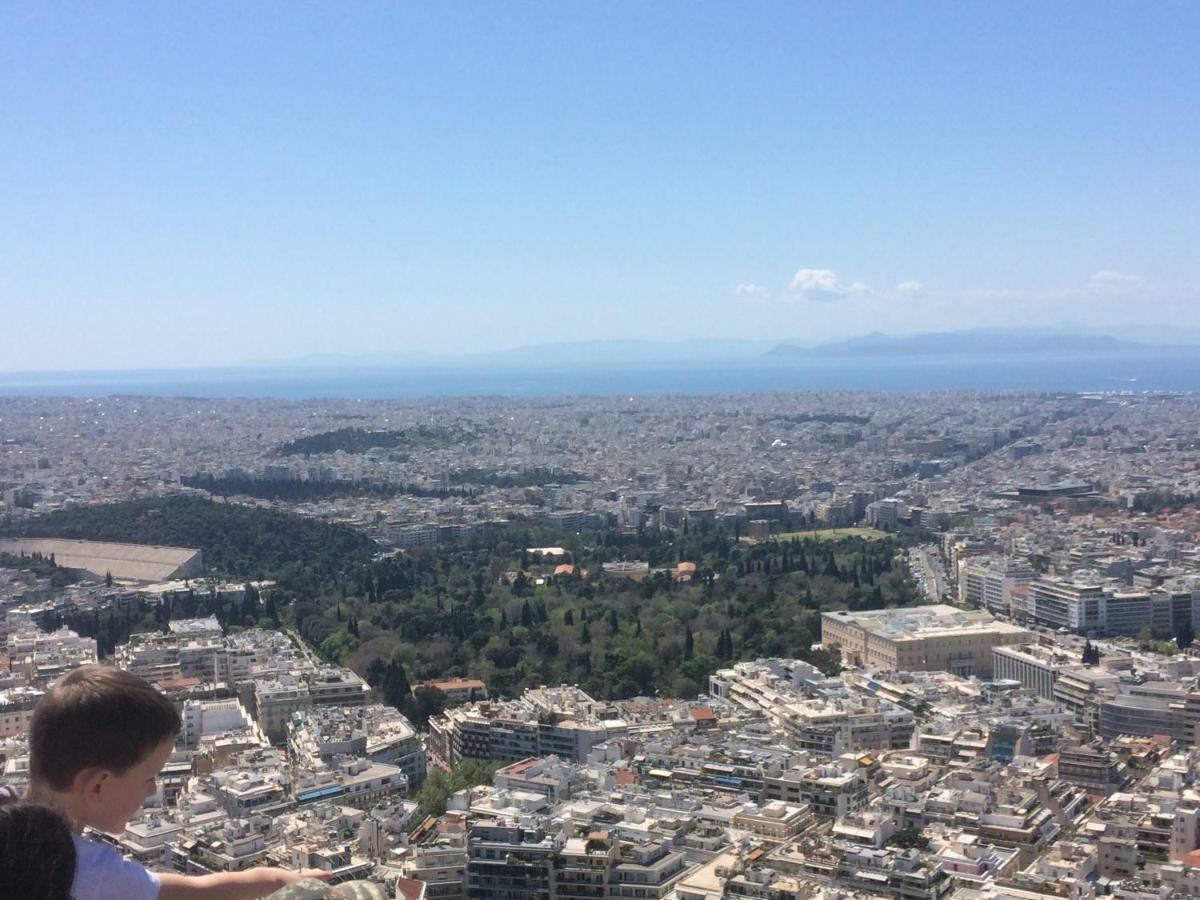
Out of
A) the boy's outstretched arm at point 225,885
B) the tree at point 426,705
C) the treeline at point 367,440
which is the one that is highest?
the boy's outstretched arm at point 225,885

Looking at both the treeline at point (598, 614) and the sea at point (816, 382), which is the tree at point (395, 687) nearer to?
the treeline at point (598, 614)

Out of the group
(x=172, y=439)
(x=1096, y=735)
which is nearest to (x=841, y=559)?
(x=1096, y=735)

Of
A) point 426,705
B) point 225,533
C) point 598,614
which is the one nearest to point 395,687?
point 426,705

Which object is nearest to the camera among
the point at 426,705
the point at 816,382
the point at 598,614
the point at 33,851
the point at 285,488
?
the point at 33,851

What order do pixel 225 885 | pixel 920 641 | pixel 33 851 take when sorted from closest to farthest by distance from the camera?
pixel 33 851
pixel 225 885
pixel 920 641

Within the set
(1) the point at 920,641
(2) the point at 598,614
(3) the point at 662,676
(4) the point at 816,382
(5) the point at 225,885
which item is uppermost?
(5) the point at 225,885

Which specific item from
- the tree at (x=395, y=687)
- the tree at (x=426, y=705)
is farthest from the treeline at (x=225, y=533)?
the tree at (x=426, y=705)

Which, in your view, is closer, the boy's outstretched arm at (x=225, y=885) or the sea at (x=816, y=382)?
the boy's outstretched arm at (x=225, y=885)

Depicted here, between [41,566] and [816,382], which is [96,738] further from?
[816,382]
